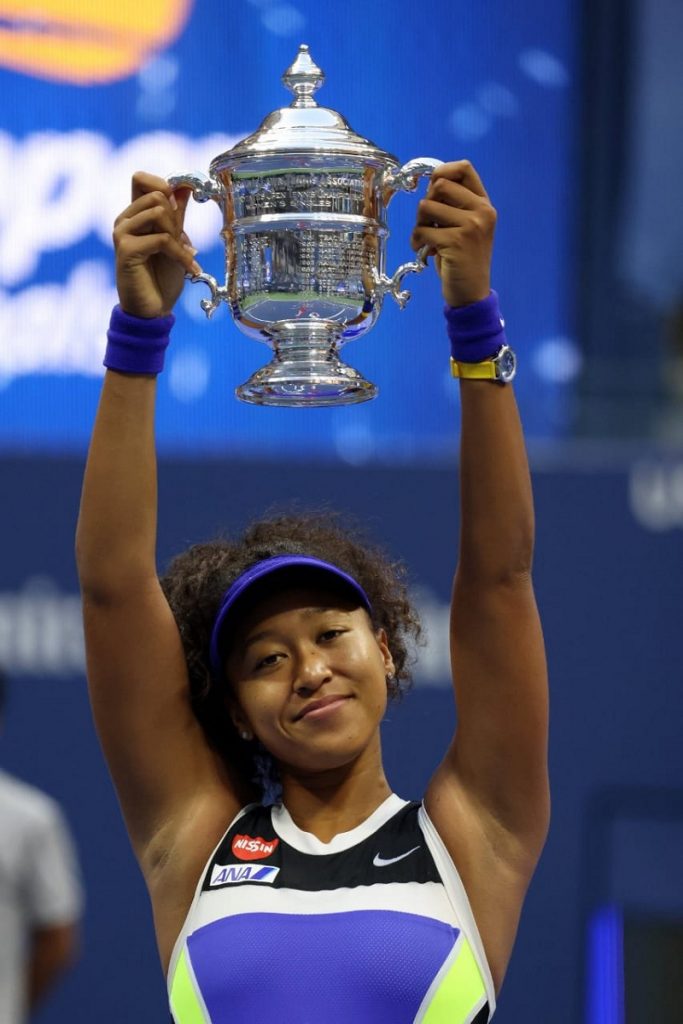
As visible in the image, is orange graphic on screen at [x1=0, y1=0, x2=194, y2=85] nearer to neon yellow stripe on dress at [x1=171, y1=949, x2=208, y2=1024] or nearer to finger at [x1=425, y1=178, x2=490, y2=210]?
finger at [x1=425, y1=178, x2=490, y2=210]

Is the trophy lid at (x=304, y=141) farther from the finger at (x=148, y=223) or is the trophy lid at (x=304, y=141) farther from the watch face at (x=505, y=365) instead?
the watch face at (x=505, y=365)

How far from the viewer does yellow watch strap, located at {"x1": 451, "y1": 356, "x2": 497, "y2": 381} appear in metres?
2.10

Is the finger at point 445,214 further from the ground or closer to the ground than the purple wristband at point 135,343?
further from the ground

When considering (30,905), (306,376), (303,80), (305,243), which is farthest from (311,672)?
(30,905)

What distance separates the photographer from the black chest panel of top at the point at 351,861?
7.00 feet

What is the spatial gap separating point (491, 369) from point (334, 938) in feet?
2.17

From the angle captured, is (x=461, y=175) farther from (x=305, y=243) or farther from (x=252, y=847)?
(x=252, y=847)

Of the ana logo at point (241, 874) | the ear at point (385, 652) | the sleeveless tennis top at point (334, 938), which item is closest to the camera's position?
the sleeveless tennis top at point (334, 938)

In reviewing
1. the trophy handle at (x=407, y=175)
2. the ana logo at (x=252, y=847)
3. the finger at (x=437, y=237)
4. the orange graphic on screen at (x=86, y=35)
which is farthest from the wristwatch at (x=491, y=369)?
the orange graphic on screen at (x=86, y=35)

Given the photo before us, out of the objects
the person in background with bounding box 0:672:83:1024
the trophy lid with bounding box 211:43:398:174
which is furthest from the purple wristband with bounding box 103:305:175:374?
the person in background with bounding box 0:672:83:1024

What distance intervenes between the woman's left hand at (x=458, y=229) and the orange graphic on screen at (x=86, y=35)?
3099 mm

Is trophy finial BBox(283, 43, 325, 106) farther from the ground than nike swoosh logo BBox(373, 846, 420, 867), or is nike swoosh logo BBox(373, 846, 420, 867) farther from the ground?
trophy finial BBox(283, 43, 325, 106)

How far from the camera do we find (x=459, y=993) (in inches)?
81.4

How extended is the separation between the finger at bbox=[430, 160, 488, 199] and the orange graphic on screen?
3090 mm
